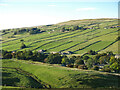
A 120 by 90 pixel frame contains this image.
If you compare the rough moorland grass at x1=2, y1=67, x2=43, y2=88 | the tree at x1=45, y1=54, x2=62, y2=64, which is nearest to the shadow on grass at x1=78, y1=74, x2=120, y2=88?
the rough moorland grass at x1=2, y1=67, x2=43, y2=88

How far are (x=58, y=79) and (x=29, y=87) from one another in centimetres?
958

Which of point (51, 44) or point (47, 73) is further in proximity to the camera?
point (51, 44)

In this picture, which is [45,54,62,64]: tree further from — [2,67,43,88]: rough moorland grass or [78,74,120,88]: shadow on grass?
[78,74,120,88]: shadow on grass

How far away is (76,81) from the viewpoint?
144ft

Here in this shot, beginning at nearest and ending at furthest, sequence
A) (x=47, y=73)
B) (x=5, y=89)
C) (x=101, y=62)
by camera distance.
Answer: (x=5, y=89) → (x=47, y=73) → (x=101, y=62)

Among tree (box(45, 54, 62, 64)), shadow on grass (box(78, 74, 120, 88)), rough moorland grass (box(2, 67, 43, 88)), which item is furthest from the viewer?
tree (box(45, 54, 62, 64))

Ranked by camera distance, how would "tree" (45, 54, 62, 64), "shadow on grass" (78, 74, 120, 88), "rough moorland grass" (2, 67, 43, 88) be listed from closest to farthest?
"shadow on grass" (78, 74, 120, 88) → "rough moorland grass" (2, 67, 43, 88) → "tree" (45, 54, 62, 64)

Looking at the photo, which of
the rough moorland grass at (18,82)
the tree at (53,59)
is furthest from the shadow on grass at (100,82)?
the tree at (53,59)

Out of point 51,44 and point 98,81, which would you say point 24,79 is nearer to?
point 98,81

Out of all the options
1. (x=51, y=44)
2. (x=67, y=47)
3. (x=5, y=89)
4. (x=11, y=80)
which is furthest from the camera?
(x=51, y=44)

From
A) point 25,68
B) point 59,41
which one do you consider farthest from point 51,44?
point 25,68

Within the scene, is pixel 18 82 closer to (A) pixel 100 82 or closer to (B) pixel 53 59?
(A) pixel 100 82

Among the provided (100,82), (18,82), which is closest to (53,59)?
(18,82)

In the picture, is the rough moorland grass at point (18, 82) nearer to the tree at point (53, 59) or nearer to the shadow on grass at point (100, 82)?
the shadow on grass at point (100, 82)
